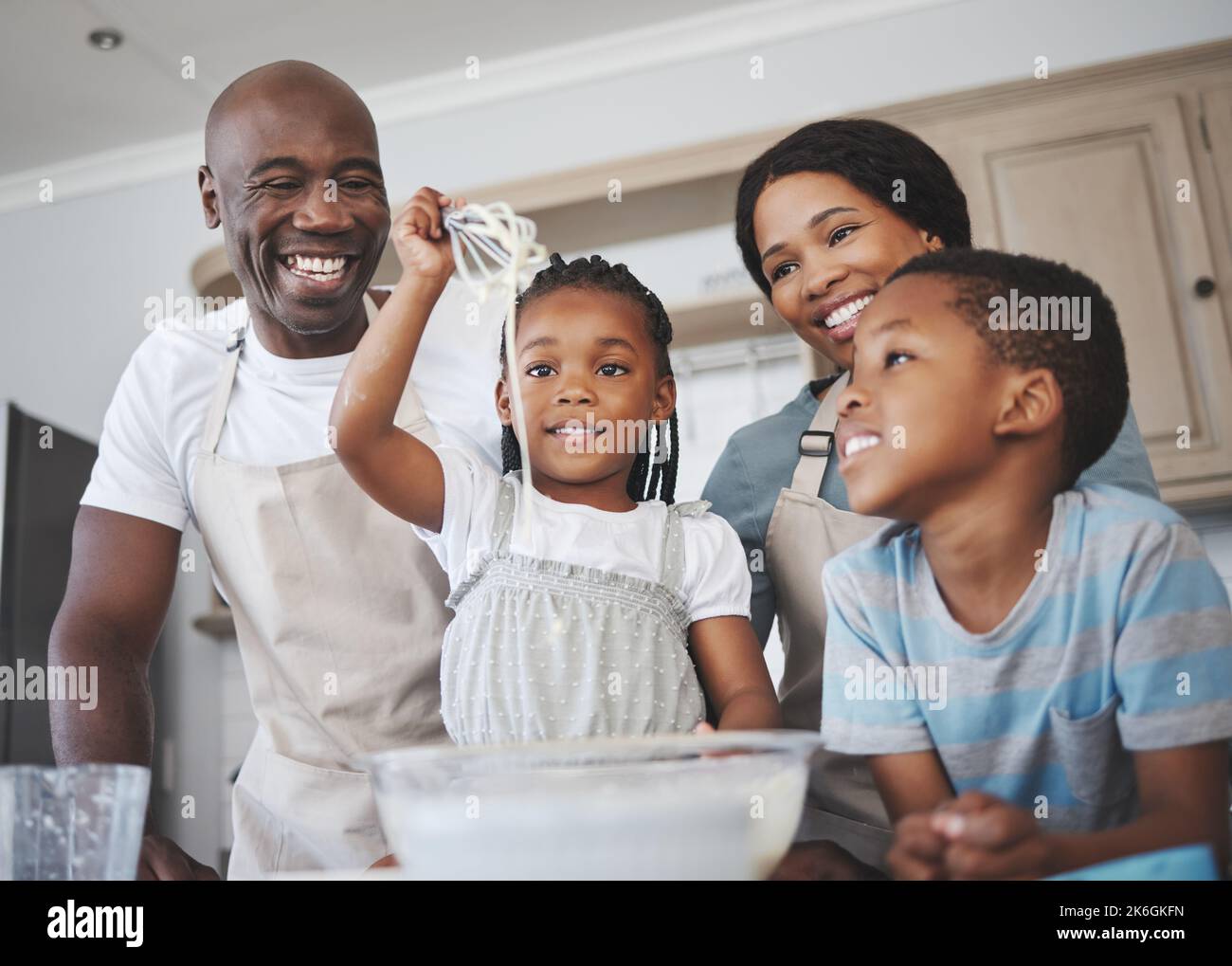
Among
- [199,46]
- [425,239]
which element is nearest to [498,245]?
[425,239]

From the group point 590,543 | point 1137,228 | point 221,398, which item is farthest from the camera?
point 1137,228

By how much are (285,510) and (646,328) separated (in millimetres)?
395

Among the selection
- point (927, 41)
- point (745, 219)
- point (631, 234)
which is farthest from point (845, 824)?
point (927, 41)

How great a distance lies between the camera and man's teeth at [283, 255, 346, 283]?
1.03 metres

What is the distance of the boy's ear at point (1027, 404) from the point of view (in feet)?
2.19

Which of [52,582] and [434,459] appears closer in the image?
[434,459]

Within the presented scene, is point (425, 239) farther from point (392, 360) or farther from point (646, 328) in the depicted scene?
point (646, 328)

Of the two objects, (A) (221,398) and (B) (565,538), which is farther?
(A) (221,398)

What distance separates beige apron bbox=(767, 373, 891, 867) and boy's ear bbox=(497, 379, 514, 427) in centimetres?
26

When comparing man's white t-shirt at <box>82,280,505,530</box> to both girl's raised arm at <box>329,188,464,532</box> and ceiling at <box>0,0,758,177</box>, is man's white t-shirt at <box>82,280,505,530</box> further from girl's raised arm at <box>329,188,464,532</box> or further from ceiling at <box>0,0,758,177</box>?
ceiling at <box>0,0,758,177</box>

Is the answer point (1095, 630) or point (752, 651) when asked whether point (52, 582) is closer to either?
point (752, 651)

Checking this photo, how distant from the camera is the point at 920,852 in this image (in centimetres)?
52

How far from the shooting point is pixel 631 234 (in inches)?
109

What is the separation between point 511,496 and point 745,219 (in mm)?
368
